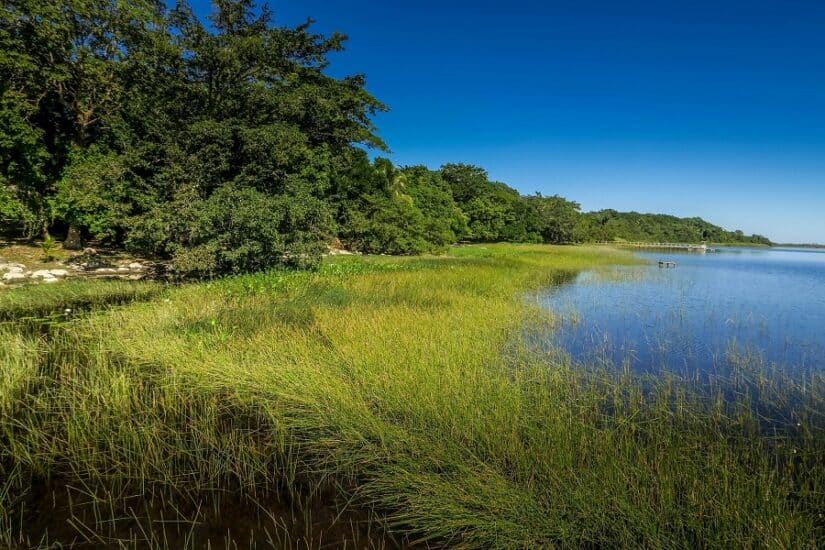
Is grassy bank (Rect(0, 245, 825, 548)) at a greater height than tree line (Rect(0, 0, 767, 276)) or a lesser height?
lesser

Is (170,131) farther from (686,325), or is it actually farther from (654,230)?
(654,230)

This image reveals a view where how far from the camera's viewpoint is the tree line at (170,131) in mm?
14977

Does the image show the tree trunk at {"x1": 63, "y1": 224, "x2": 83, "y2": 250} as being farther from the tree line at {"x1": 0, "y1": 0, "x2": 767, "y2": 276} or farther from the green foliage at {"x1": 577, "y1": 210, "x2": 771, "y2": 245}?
the green foliage at {"x1": 577, "y1": 210, "x2": 771, "y2": 245}

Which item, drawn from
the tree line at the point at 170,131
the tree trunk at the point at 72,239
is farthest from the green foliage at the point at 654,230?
the tree trunk at the point at 72,239

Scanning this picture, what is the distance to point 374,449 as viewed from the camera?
4141mm

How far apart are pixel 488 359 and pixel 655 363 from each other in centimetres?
380

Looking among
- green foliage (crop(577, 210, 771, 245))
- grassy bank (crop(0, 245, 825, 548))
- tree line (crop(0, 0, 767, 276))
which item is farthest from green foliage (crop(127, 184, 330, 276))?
green foliage (crop(577, 210, 771, 245))

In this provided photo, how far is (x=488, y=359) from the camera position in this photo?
23.2 ft

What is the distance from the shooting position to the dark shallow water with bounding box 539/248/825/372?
8406 mm

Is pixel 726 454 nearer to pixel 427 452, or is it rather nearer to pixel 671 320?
pixel 427 452

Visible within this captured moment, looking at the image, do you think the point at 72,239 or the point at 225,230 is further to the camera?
the point at 72,239

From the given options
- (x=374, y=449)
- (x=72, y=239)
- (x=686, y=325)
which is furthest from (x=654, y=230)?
(x=374, y=449)

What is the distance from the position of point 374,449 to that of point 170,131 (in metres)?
17.4

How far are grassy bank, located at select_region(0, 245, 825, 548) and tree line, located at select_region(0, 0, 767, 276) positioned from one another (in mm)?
8366
